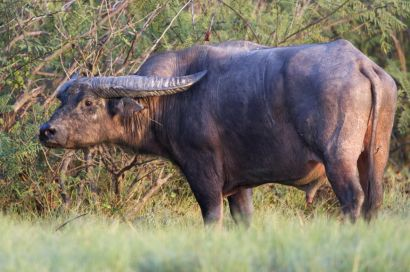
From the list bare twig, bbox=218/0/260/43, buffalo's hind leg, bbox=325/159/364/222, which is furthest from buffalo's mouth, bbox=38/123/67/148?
bare twig, bbox=218/0/260/43

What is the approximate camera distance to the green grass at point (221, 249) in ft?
19.5

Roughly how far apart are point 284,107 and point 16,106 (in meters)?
3.95

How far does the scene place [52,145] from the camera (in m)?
9.31

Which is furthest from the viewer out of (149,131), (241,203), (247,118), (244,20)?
(244,20)

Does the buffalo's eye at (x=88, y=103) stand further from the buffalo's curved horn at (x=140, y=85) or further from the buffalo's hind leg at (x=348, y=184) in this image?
the buffalo's hind leg at (x=348, y=184)

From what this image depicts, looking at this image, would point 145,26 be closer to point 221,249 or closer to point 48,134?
point 48,134

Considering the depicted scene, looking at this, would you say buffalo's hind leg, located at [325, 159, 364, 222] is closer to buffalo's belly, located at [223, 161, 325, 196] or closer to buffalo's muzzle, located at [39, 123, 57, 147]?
buffalo's belly, located at [223, 161, 325, 196]

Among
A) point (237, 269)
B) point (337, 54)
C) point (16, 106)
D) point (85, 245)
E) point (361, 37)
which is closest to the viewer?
point (237, 269)

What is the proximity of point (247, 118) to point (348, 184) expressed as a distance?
48.7 inches

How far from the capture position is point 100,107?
30.9ft

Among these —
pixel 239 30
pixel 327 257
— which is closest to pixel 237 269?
pixel 327 257

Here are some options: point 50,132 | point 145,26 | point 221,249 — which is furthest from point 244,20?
point 221,249

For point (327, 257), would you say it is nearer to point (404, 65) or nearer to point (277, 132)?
point (277, 132)

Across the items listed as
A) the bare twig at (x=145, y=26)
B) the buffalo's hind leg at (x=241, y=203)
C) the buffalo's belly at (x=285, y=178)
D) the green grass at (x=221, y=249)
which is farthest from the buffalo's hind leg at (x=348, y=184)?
the bare twig at (x=145, y=26)
